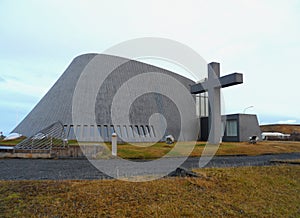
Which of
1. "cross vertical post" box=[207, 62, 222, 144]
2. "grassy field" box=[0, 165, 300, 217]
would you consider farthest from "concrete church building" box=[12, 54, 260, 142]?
"grassy field" box=[0, 165, 300, 217]

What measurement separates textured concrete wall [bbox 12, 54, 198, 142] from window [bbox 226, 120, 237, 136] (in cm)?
468

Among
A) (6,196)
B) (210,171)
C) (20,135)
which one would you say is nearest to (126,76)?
(20,135)

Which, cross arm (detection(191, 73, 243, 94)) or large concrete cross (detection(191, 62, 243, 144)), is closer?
cross arm (detection(191, 73, 243, 94))

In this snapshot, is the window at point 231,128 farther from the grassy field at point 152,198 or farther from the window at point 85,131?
the grassy field at point 152,198

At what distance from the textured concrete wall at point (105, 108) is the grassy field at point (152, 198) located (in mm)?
21344

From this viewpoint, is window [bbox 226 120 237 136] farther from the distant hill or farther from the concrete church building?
the distant hill

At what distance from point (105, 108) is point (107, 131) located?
3.59 m

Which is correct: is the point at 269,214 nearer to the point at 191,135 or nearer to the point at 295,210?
the point at 295,210

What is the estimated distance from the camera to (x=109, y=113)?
3241 cm

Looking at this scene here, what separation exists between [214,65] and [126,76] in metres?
14.1

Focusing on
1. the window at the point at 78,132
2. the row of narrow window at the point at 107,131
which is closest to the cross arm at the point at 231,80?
the row of narrow window at the point at 107,131

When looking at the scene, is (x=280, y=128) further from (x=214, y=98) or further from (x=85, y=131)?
(x=85, y=131)

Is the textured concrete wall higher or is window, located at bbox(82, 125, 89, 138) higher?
the textured concrete wall

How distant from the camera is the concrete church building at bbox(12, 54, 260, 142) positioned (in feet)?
101
